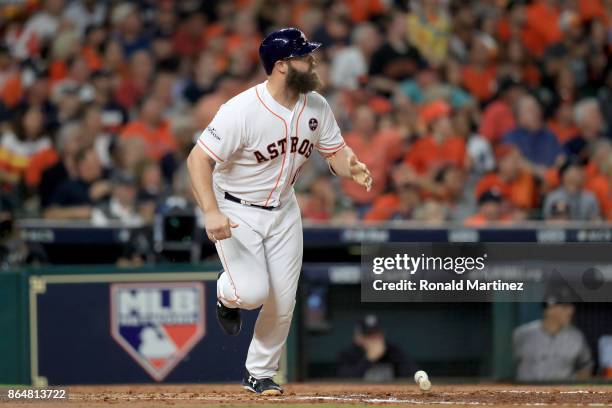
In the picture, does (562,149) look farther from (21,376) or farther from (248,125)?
(248,125)

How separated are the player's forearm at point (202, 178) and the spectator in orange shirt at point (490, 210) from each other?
4.70 m

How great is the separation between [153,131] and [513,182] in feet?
11.2

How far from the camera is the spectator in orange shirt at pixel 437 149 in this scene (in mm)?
12203

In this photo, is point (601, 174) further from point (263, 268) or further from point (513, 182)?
point (263, 268)

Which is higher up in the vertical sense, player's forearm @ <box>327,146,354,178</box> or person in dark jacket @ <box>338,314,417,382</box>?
player's forearm @ <box>327,146,354,178</box>

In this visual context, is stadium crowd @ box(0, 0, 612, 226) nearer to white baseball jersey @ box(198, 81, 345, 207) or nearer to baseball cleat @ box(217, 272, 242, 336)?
baseball cleat @ box(217, 272, 242, 336)

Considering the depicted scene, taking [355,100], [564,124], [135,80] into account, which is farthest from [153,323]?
[564,124]

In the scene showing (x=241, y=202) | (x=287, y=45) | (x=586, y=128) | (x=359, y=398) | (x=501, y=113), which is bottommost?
(x=359, y=398)

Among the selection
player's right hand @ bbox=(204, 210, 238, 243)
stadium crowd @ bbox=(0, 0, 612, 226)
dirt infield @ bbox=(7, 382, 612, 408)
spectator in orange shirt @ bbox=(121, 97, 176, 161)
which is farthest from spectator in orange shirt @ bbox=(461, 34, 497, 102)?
player's right hand @ bbox=(204, 210, 238, 243)

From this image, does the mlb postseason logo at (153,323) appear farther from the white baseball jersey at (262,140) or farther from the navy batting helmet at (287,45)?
the navy batting helmet at (287,45)

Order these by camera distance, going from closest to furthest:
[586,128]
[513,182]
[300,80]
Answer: [300,80] → [513,182] → [586,128]

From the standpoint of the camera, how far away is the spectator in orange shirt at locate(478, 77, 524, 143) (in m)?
12.9

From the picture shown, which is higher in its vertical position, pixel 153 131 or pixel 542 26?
pixel 542 26

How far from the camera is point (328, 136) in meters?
7.30
